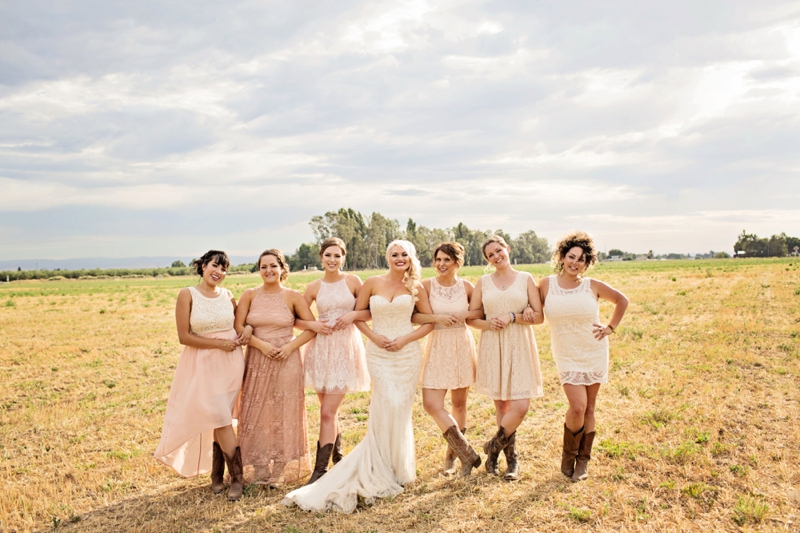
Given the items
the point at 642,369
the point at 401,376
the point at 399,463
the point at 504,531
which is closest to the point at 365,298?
the point at 401,376

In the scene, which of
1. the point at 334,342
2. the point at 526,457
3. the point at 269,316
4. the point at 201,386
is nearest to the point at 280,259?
the point at 269,316

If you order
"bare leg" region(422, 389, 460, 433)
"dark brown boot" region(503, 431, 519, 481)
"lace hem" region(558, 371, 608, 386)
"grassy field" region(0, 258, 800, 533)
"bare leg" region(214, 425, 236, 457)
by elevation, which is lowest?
"grassy field" region(0, 258, 800, 533)

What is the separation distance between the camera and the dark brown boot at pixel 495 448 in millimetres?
5980

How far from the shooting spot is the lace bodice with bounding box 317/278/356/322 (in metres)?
6.24

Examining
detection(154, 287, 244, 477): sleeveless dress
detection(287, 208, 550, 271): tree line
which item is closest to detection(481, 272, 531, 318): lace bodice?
detection(154, 287, 244, 477): sleeveless dress

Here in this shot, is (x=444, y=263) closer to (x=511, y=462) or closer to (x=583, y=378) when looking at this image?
(x=583, y=378)

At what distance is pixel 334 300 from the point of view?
624 cm

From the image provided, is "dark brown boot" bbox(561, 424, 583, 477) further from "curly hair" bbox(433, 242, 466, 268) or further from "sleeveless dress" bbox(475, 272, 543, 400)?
"curly hair" bbox(433, 242, 466, 268)

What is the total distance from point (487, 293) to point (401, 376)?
137 centimetres

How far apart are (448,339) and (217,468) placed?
119 inches

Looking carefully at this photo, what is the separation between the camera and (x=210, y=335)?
5949 mm

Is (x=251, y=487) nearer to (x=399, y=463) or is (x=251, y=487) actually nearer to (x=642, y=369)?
(x=399, y=463)

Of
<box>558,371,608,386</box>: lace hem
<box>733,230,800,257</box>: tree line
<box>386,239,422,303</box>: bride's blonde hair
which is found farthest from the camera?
<box>733,230,800,257</box>: tree line

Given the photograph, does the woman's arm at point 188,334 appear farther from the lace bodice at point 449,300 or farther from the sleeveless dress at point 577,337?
the sleeveless dress at point 577,337
